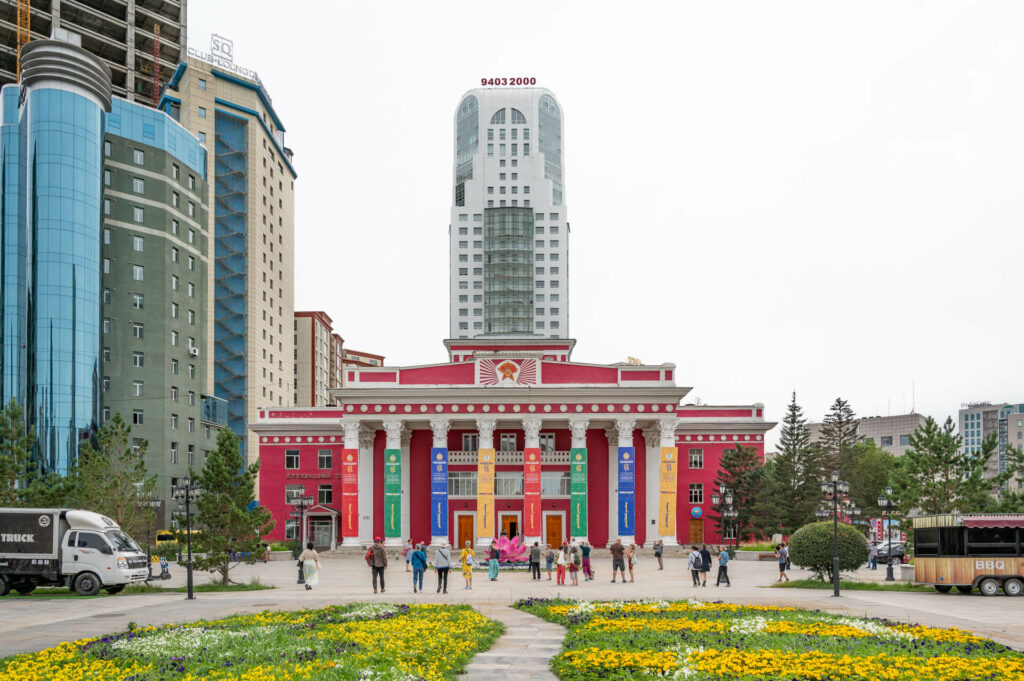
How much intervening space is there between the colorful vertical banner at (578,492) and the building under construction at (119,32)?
205 feet

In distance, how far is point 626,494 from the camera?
56938 mm

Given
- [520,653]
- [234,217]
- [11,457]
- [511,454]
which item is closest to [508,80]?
[234,217]

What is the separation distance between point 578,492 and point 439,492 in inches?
372

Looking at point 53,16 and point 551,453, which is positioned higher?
point 53,16

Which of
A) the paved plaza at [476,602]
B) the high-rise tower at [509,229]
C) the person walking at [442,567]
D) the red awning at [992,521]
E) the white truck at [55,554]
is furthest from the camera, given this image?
the high-rise tower at [509,229]

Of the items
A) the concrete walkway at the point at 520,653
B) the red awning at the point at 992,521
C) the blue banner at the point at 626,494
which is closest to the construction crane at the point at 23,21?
the blue banner at the point at 626,494

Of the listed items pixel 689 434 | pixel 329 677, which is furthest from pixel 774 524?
pixel 329 677

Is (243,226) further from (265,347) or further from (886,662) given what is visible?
(886,662)

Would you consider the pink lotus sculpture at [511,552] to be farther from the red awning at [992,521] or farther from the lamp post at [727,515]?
the red awning at [992,521]

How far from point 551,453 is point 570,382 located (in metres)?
5.70

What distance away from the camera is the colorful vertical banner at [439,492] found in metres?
57.2

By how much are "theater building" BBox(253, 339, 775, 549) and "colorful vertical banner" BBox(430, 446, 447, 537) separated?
68mm

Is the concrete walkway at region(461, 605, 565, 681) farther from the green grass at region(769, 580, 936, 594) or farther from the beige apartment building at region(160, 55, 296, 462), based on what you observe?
the beige apartment building at region(160, 55, 296, 462)

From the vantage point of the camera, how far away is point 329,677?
39.6 ft
